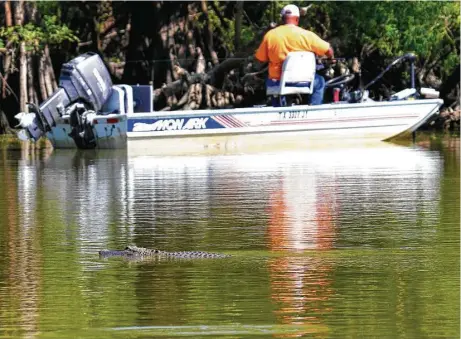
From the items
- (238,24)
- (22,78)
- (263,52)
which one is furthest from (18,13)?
(263,52)

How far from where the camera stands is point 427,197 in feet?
53.3

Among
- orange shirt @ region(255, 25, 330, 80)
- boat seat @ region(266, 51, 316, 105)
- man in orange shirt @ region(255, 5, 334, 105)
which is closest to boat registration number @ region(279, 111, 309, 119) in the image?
boat seat @ region(266, 51, 316, 105)

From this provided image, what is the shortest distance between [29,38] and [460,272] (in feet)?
64.9

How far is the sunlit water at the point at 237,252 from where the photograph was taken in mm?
8883

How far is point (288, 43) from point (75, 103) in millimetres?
3641

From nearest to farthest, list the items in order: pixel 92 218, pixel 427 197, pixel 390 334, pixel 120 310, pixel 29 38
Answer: pixel 390 334
pixel 120 310
pixel 92 218
pixel 427 197
pixel 29 38

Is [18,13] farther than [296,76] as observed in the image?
Yes

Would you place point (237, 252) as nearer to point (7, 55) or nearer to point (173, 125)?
point (173, 125)

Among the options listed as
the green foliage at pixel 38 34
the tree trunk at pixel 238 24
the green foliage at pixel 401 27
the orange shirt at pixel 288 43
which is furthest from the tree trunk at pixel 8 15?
the orange shirt at pixel 288 43

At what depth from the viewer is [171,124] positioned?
25.3 m

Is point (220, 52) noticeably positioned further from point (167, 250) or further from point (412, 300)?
point (412, 300)

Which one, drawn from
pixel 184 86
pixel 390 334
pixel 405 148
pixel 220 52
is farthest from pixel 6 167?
pixel 390 334

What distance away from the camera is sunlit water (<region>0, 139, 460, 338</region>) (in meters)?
8.88

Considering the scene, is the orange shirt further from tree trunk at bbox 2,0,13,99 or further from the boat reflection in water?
tree trunk at bbox 2,0,13,99
